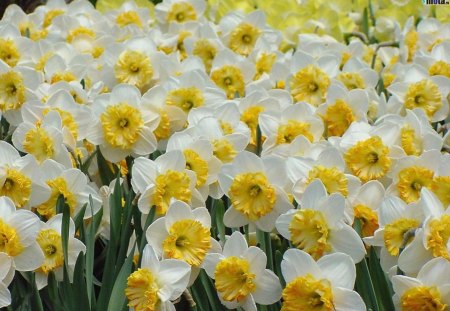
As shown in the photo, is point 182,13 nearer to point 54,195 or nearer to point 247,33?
point 247,33

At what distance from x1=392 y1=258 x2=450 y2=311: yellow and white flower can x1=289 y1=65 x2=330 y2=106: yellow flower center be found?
3.56 ft

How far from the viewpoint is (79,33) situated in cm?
308

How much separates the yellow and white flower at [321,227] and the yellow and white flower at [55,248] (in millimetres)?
467

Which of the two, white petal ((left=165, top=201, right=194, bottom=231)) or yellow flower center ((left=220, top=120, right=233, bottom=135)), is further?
yellow flower center ((left=220, top=120, right=233, bottom=135))

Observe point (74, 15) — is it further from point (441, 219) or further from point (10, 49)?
point (441, 219)

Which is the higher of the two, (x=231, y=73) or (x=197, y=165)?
(x=197, y=165)

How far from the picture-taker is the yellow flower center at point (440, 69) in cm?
269

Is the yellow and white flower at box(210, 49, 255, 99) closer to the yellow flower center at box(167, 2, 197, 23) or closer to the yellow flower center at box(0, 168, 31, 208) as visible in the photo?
the yellow flower center at box(167, 2, 197, 23)

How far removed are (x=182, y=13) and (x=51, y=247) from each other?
6.05ft

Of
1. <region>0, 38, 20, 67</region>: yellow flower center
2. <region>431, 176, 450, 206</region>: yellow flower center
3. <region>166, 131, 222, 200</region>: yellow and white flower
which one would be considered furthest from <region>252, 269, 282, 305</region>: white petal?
<region>0, 38, 20, 67</region>: yellow flower center

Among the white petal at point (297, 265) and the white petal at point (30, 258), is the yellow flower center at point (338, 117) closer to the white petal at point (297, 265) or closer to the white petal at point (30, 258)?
the white petal at point (297, 265)

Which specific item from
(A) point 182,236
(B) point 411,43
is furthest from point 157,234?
(B) point 411,43

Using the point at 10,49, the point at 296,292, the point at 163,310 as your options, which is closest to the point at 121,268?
the point at 163,310

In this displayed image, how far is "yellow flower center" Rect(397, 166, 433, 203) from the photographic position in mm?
1921
